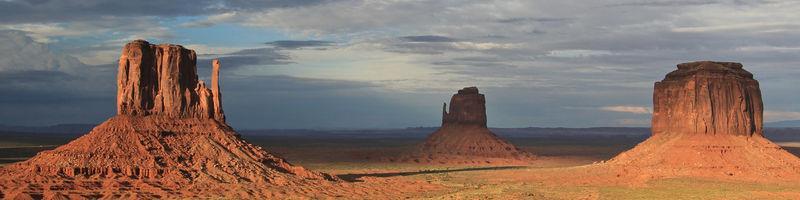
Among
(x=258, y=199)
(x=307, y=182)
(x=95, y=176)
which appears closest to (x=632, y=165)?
(x=307, y=182)

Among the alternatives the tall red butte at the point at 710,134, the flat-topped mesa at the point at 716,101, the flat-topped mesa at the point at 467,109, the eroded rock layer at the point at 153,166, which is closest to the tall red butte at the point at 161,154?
the eroded rock layer at the point at 153,166

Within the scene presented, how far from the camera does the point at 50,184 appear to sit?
4559 centimetres

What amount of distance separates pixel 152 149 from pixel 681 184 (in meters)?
32.4

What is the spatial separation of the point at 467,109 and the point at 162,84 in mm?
54488

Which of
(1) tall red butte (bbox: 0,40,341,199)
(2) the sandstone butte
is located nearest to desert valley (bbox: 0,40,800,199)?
(1) tall red butte (bbox: 0,40,341,199)

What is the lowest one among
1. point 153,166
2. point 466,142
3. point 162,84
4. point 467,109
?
point 466,142

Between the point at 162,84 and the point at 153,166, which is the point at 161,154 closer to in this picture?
the point at 153,166

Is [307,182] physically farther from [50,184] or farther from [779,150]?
[779,150]

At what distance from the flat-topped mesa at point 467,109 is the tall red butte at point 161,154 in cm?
4777

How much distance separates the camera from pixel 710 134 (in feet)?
228

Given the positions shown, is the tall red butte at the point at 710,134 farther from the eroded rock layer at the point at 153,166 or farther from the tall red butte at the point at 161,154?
the eroded rock layer at the point at 153,166

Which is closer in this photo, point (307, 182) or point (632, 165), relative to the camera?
point (307, 182)

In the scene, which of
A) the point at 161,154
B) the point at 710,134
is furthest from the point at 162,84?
the point at 710,134

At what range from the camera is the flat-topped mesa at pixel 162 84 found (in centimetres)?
5228
